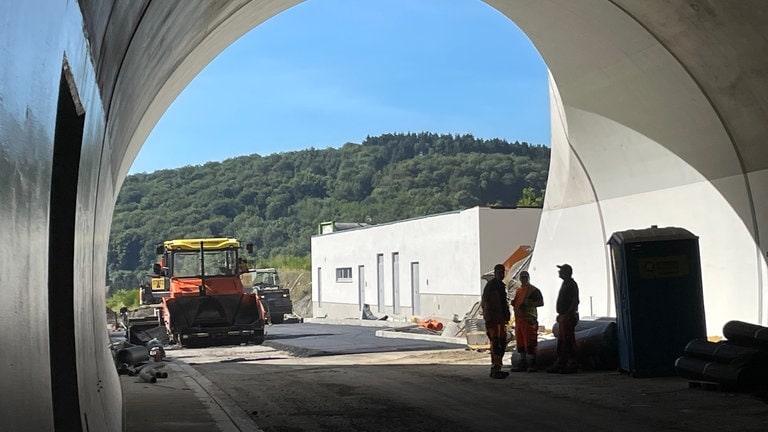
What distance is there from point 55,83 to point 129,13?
2354 mm

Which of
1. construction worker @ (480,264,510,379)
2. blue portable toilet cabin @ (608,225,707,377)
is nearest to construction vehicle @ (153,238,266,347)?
construction worker @ (480,264,510,379)

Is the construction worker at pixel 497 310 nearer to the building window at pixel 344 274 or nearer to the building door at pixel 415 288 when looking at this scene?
the building door at pixel 415 288

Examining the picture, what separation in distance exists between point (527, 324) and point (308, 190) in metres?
116

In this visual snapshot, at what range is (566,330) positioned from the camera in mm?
14586

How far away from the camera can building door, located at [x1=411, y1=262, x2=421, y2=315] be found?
4347 cm

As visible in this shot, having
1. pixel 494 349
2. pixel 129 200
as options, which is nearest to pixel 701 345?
pixel 494 349

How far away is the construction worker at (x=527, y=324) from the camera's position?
14867 mm

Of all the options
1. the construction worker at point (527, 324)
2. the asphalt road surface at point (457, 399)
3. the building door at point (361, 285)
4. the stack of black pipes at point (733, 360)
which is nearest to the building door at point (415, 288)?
the building door at point (361, 285)

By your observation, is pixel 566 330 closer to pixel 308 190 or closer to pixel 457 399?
pixel 457 399

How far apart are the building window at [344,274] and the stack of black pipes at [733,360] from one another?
42593mm

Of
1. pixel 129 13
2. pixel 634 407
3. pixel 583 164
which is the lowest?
pixel 634 407

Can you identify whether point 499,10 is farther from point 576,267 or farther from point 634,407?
point 634,407

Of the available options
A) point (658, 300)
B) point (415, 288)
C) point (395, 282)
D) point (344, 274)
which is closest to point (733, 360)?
point (658, 300)

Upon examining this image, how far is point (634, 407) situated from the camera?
10484mm
